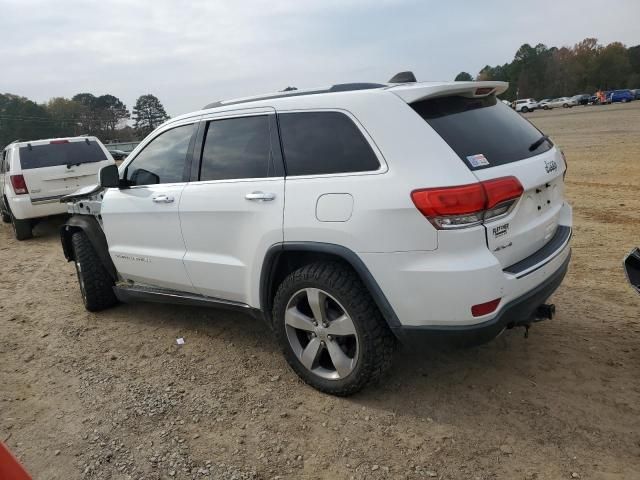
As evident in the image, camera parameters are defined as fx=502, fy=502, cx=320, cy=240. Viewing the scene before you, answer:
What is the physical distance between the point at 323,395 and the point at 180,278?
1474mm

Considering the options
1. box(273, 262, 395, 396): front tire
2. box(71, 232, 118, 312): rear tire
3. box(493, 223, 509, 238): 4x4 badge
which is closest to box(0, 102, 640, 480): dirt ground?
box(273, 262, 395, 396): front tire

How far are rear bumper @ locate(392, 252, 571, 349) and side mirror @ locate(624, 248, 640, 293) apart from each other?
2.58ft

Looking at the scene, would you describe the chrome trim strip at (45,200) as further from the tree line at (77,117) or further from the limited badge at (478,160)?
the tree line at (77,117)

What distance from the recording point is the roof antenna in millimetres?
3326

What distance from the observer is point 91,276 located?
4.84m

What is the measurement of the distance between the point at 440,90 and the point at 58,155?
813 centimetres

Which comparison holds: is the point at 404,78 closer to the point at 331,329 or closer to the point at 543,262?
the point at 543,262

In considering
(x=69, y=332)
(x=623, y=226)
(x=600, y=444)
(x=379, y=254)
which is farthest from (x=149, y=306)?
(x=623, y=226)

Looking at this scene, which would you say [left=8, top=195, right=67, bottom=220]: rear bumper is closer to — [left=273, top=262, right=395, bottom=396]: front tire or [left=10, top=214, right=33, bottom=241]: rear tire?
[left=10, top=214, right=33, bottom=241]: rear tire

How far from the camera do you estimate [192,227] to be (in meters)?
3.62

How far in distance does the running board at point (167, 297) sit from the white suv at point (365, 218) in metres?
0.02

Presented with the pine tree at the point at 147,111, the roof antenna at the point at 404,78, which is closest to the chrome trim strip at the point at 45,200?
the roof antenna at the point at 404,78

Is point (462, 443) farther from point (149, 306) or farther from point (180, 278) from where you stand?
point (149, 306)

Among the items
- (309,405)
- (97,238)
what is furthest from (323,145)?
(97,238)
